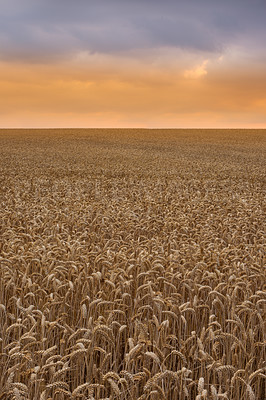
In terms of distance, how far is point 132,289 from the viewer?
6.23 meters

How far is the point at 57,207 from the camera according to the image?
522 inches

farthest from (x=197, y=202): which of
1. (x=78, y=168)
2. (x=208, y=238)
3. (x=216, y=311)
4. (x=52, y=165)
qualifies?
(x=52, y=165)

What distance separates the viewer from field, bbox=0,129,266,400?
3.65m

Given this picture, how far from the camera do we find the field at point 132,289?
12.0ft

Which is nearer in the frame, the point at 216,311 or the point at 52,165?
the point at 216,311

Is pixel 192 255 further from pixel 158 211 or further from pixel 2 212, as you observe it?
pixel 2 212

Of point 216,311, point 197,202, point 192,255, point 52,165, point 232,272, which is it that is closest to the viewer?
point 216,311

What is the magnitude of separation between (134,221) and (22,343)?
7.06 metres

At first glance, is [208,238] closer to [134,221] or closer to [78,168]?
[134,221]

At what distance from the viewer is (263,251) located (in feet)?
26.3

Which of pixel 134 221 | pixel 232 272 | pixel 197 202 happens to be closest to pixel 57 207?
pixel 134 221

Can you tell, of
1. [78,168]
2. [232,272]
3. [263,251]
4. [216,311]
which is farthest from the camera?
[78,168]

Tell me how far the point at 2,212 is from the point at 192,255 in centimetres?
705

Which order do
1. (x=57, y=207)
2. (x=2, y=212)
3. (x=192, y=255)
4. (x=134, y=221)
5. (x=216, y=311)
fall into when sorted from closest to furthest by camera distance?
(x=216, y=311) → (x=192, y=255) → (x=134, y=221) → (x=2, y=212) → (x=57, y=207)
